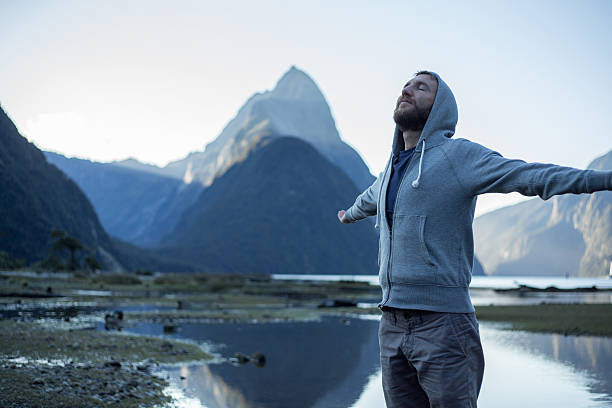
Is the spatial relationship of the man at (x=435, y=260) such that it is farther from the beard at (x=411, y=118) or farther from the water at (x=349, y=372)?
the water at (x=349, y=372)

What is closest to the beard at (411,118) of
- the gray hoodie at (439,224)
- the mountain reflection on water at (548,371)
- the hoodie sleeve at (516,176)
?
the gray hoodie at (439,224)

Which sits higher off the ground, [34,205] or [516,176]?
[34,205]

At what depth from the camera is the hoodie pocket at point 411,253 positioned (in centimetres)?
334

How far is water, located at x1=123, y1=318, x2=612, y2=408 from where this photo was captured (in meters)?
11.0

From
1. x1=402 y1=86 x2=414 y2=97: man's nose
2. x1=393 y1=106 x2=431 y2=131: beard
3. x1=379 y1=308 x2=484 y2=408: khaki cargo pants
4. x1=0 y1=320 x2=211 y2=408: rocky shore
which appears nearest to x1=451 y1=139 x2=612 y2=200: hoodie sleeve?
x1=393 y1=106 x2=431 y2=131: beard

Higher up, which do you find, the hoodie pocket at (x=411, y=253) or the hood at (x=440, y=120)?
the hood at (x=440, y=120)

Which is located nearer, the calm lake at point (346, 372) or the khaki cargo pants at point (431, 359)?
the khaki cargo pants at point (431, 359)

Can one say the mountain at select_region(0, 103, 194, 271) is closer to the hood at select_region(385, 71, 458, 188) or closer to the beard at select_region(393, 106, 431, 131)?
the beard at select_region(393, 106, 431, 131)

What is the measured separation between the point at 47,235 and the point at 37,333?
7995cm

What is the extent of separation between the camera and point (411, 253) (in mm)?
3400

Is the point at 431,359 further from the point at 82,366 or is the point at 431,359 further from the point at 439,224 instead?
the point at 82,366

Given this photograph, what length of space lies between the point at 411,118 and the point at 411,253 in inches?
34.7

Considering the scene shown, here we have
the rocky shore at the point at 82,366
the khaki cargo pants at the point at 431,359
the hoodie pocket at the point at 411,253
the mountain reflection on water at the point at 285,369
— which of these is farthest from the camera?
the mountain reflection on water at the point at 285,369

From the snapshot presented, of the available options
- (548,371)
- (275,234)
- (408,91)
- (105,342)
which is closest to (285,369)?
(105,342)
